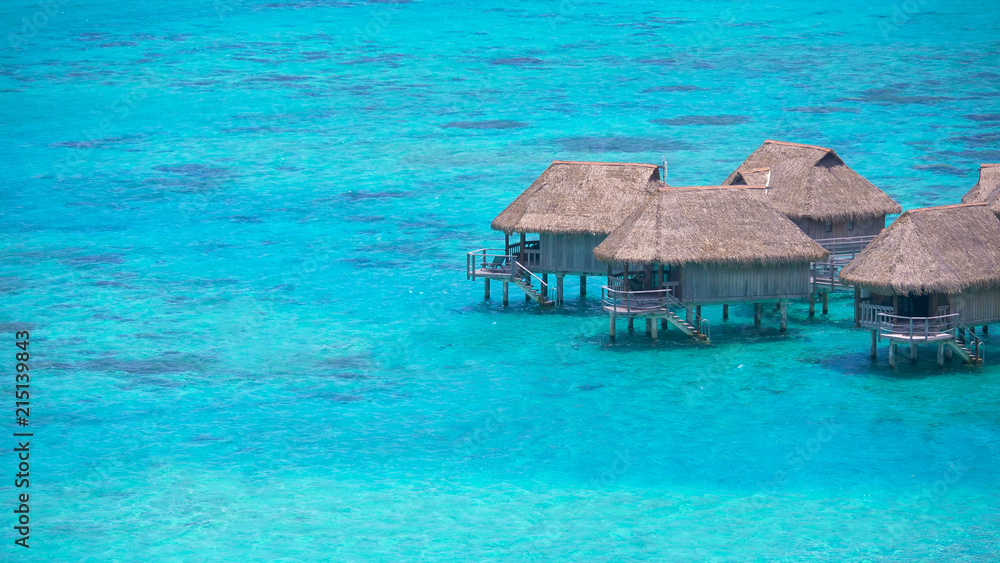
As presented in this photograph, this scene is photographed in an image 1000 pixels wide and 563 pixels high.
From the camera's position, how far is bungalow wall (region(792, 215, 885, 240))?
190ft

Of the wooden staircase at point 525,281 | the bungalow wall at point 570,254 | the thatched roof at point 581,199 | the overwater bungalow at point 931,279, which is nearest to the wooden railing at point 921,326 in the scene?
the overwater bungalow at point 931,279

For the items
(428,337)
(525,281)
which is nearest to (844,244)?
(525,281)

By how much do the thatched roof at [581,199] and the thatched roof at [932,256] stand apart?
991 centimetres

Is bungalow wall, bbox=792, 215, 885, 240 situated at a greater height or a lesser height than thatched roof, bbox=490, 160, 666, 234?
lesser

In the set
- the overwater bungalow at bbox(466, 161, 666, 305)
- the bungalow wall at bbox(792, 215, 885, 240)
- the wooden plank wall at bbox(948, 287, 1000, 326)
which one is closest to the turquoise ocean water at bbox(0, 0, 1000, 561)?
the wooden plank wall at bbox(948, 287, 1000, 326)

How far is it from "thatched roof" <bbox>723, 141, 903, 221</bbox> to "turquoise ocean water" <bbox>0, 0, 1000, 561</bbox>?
3.99 meters

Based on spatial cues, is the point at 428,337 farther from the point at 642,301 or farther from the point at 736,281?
the point at 736,281

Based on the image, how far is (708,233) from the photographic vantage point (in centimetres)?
5216

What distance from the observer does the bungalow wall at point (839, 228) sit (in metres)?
57.9

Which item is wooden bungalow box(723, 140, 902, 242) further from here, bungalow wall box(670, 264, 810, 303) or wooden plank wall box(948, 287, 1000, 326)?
wooden plank wall box(948, 287, 1000, 326)

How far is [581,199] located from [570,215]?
0.91 m

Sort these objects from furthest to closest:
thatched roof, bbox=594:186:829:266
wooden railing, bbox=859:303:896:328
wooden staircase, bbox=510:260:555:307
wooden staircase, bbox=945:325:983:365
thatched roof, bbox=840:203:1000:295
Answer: wooden staircase, bbox=510:260:555:307 → thatched roof, bbox=594:186:829:266 → wooden staircase, bbox=945:325:983:365 → wooden railing, bbox=859:303:896:328 → thatched roof, bbox=840:203:1000:295

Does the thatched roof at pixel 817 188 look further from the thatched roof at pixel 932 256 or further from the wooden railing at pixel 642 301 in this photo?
the thatched roof at pixel 932 256

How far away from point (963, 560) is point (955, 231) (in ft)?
49.0
